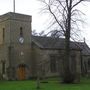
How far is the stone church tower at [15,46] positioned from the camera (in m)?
52.5

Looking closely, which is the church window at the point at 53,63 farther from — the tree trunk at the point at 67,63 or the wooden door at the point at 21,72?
the tree trunk at the point at 67,63

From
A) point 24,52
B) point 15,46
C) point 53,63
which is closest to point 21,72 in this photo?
point 24,52

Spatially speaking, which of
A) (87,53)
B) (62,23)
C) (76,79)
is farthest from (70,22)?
(87,53)

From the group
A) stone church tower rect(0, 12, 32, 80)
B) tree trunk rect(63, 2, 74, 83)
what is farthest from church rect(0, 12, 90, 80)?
tree trunk rect(63, 2, 74, 83)

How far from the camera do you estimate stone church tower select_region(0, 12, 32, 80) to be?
5247 centimetres

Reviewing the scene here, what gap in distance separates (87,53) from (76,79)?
27.2 m

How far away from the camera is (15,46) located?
5322 cm

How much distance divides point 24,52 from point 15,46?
7.89 ft

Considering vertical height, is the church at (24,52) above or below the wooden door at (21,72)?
above

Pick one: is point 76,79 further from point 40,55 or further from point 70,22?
point 40,55

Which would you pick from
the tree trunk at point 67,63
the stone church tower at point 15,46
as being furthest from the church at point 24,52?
the tree trunk at point 67,63

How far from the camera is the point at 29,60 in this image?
5584 centimetres

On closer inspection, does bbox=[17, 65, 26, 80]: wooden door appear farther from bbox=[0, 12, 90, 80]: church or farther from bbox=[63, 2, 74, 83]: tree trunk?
bbox=[63, 2, 74, 83]: tree trunk

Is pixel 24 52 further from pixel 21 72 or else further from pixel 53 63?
pixel 53 63
